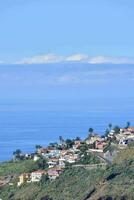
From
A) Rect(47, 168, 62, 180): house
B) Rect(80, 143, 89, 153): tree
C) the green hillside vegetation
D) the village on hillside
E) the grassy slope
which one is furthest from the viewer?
Rect(80, 143, 89, 153): tree

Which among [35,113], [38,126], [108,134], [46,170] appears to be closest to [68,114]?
[35,113]

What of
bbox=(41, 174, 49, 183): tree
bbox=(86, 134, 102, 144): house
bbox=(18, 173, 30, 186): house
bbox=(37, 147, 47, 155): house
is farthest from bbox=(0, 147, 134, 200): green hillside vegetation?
bbox=(37, 147, 47, 155): house

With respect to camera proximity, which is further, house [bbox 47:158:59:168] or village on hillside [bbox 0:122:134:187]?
house [bbox 47:158:59:168]

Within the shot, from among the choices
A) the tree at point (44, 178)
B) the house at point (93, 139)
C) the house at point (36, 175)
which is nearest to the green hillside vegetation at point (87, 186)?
the tree at point (44, 178)

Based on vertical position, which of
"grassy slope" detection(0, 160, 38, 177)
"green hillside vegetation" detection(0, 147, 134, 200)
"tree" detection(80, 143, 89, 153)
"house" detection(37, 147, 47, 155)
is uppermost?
"house" detection(37, 147, 47, 155)

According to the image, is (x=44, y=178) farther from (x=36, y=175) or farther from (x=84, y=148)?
(x=84, y=148)

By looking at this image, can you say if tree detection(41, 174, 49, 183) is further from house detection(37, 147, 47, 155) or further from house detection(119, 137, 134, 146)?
house detection(37, 147, 47, 155)

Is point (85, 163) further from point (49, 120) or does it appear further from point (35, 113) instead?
point (35, 113)
